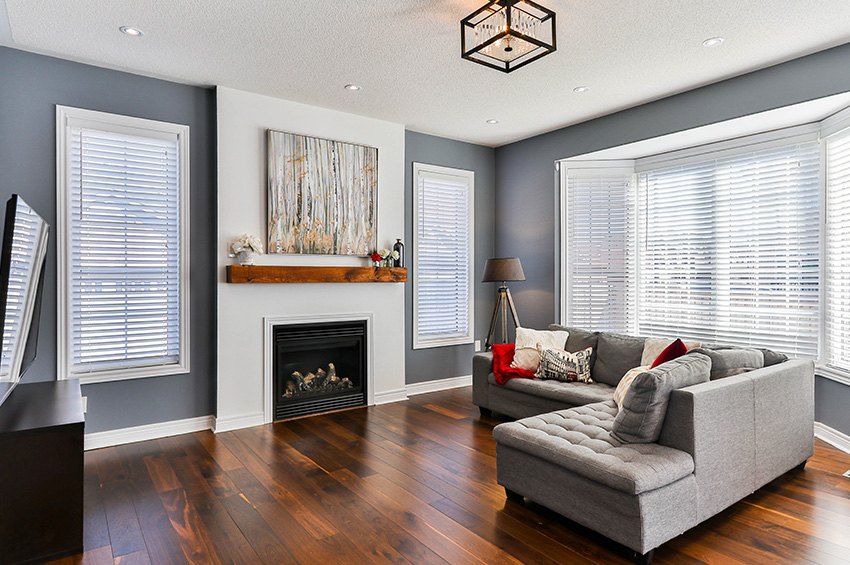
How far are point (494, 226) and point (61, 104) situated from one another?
451cm

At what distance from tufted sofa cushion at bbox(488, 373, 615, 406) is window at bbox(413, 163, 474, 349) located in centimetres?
164

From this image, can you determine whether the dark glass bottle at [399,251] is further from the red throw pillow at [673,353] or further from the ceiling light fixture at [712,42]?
the ceiling light fixture at [712,42]

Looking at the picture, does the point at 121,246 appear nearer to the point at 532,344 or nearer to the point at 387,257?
the point at 387,257

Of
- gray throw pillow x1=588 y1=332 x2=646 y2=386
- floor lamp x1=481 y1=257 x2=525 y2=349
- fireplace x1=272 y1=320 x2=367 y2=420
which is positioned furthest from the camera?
floor lamp x1=481 y1=257 x2=525 y2=349

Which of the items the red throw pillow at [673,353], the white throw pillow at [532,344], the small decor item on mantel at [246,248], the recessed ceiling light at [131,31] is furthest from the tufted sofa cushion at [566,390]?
the recessed ceiling light at [131,31]

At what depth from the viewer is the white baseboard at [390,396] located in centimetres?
515

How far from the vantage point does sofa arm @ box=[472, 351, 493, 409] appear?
4.61m

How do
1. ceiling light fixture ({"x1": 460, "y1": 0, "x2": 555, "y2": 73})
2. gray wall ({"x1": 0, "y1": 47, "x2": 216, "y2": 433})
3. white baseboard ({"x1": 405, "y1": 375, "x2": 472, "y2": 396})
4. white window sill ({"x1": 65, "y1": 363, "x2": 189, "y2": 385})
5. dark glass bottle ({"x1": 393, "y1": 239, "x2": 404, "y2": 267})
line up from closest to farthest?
ceiling light fixture ({"x1": 460, "y1": 0, "x2": 555, "y2": 73})
gray wall ({"x1": 0, "y1": 47, "x2": 216, "y2": 433})
white window sill ({"x1": 65, "y1": 363, "x2": 189, "y2": 385})
dark glass bottle ({"x1": 393, "y1": 239, "x2": 404, "y2": 267})
white baseboard ({"x1": 405, "y1": 375, "x2": 472, "y2": 396})

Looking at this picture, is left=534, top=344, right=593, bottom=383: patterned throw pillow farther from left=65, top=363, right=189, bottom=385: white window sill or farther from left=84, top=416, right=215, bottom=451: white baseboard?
left=65, top=363, right=189, bottom=385: white window sill

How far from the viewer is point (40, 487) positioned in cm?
230

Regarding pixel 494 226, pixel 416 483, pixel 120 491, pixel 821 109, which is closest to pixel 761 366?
pixel 821 109

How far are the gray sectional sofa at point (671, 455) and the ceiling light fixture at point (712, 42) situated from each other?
82.3 inches

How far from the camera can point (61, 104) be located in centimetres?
371

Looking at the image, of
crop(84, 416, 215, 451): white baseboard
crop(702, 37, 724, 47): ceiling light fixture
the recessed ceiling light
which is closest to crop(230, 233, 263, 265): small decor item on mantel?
crop(84, 416, 215, 451): white baseboard
